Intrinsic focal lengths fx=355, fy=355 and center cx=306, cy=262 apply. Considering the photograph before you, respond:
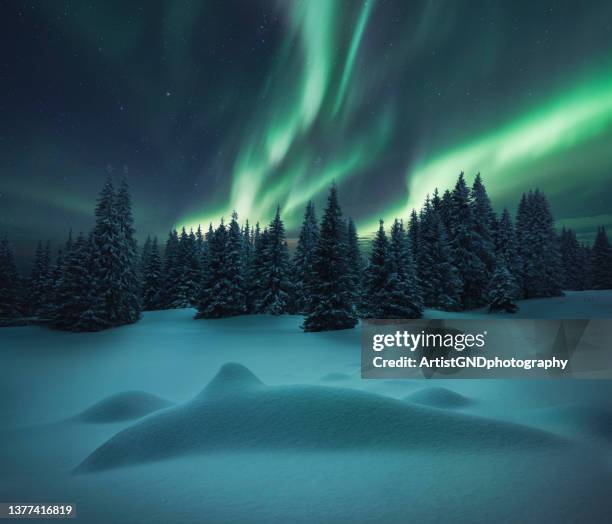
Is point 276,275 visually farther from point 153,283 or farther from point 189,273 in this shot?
point 153,283

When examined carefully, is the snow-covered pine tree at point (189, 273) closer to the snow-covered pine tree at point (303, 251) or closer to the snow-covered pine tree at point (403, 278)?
the snow-covered pine tree at point (303, 251)

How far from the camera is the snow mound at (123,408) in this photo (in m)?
6.45

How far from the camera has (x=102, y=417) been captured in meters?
6.46

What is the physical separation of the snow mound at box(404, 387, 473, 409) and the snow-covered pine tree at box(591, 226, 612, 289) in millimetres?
57918

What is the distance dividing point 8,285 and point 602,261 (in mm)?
77114

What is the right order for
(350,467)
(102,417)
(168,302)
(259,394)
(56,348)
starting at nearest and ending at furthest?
1. (350,467)
2. (259,394)
3. (102,417)
4. (56,348)
5. (168,302)

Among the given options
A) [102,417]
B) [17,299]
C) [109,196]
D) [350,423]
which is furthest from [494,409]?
[17,299]

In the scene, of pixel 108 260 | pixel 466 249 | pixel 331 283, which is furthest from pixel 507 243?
pixel 108 260

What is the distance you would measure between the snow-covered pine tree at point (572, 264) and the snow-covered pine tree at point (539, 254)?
57.2 feet

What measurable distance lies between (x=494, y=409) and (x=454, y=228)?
119ft

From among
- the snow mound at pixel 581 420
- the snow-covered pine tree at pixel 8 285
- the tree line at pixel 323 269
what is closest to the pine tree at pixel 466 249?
the tree line at pixel 323 269

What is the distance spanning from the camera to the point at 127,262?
2914 centimetres

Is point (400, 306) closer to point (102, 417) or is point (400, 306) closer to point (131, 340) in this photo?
point (131, 340)

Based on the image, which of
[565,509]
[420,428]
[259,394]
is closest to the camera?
[565,509]
